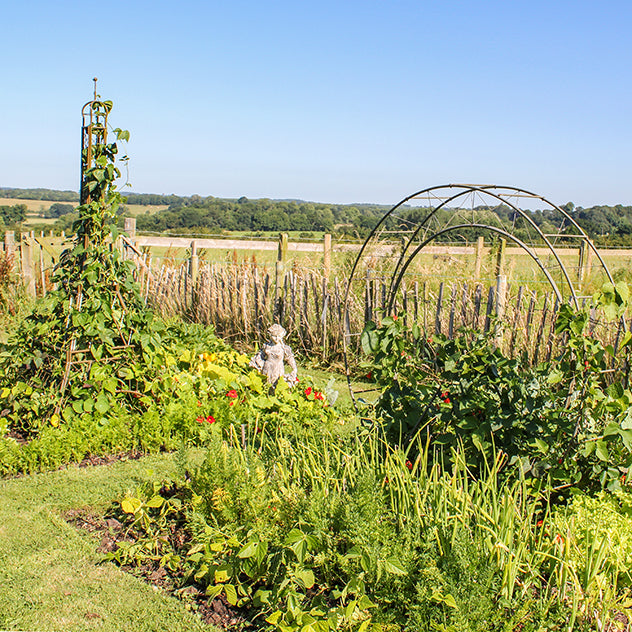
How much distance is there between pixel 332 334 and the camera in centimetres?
664

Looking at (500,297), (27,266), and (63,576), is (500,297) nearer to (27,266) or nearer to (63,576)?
(63,576)

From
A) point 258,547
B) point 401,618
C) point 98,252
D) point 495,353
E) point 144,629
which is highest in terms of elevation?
point 98,252

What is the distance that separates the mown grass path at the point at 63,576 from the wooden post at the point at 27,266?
690cm

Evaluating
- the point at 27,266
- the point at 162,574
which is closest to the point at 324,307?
the point at 162,574

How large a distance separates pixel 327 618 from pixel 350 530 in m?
0.32

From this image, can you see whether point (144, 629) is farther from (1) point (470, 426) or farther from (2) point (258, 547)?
(1) point (470, 426)

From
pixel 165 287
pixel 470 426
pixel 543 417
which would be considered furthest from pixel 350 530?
pixel 165 287

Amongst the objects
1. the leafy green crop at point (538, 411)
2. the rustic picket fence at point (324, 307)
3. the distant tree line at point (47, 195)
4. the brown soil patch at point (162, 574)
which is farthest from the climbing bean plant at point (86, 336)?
the distant tree line at point (47, 195)

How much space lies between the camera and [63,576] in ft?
8.36

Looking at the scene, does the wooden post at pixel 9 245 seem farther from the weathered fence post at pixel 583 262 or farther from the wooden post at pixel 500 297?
the weathered fence post at pixel 583 262

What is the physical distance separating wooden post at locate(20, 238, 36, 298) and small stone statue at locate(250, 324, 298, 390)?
20.5 feet

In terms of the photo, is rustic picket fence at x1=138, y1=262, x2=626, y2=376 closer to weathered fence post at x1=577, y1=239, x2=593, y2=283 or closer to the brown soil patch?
weathered fence post at x1=577, y1=239, x2=593, y2=283

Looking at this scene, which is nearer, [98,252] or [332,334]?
[98,252]

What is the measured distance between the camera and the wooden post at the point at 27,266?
948 centimetres
